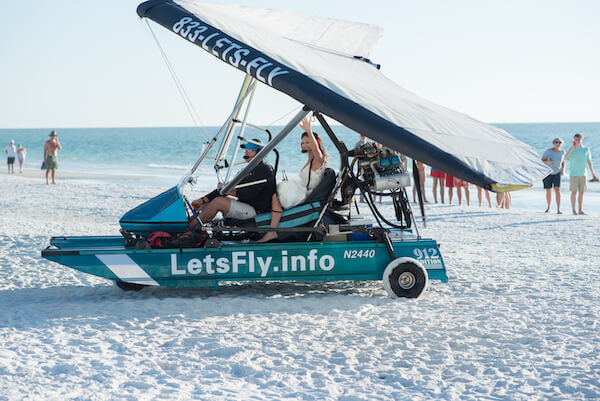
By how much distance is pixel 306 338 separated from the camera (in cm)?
492

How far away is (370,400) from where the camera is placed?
3.81 m

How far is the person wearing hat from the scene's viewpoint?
6309mm

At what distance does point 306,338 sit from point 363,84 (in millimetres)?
2504

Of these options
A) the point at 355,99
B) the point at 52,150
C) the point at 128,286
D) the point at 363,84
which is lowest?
the point at 128,286

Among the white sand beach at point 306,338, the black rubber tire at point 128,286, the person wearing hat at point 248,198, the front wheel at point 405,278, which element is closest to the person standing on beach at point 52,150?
the white sand beach at point 306,338

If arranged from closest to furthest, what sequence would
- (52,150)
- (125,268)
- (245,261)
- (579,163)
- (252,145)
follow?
(125,268)
(245,261)
(252,145)
(579,163)
(52,150)

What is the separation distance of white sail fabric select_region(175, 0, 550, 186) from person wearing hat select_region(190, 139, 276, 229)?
3.85 ft

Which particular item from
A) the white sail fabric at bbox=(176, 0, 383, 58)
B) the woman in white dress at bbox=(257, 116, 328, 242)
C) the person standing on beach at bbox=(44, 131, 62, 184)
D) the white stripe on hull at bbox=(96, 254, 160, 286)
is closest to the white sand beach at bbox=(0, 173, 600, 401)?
the white stripe on hull at bbox=(96, 254, 160, 286)

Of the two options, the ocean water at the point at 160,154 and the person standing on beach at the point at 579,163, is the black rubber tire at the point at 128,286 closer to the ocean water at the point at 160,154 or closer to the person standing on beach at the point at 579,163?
the ocean water at the point at 160,154

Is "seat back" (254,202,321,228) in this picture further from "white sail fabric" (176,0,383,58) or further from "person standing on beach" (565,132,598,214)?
"person standing on beach" (565,132,598,214)

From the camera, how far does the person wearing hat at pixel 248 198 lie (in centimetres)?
631

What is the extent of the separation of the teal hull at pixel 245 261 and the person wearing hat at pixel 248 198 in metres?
0.43

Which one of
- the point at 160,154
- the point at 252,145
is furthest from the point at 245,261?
the point at 160,154

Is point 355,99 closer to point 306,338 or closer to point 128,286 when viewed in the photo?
point 306,338
